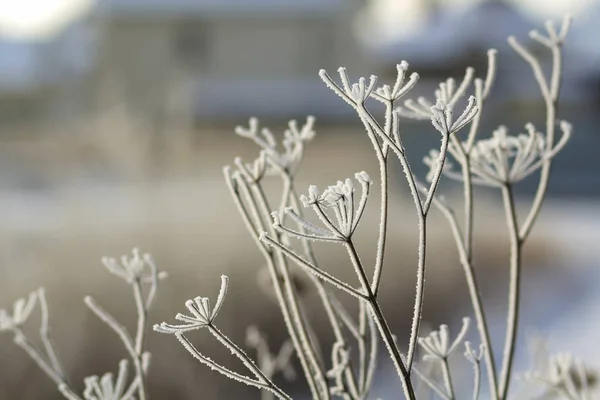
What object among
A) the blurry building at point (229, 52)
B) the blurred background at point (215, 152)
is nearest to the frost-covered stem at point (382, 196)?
the blurred background at point (215, 152)

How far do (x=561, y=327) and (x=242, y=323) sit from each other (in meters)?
0.87

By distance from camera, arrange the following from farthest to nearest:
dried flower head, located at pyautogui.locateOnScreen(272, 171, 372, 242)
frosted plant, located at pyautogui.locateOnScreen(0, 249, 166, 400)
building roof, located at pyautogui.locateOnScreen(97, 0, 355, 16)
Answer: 1. building roof, located at pyautogui.locateOnScreen(97, 0, 355, 16)
2. frosted plant, located at pyautogui.locateOnScreen(0, 249, 166, 400)
3. dried flower head, located at pyautogui.locateOnScreen(272, 171, 372, 242)

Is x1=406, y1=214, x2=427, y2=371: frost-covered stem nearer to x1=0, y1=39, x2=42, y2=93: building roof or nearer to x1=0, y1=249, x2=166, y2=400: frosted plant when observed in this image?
x1=0, y1=249, x2=166, y2=400: frosted plant

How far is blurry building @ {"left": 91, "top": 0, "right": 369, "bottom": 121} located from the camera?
1197cm

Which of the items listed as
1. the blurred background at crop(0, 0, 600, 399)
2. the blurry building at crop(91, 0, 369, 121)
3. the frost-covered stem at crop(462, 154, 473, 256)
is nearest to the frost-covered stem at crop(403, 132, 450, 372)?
the frost-covered stem at crop(462, 154, 473, 256)

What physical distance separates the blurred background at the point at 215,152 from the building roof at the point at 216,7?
28 mm

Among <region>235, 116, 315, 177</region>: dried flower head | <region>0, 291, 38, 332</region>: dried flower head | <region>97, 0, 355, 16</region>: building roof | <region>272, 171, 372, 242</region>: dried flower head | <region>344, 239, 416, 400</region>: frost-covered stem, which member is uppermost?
<region>97, 0, 355, 16</region>: building roof

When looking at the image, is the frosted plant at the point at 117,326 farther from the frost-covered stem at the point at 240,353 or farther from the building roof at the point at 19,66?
the building roof at the point at 19,66

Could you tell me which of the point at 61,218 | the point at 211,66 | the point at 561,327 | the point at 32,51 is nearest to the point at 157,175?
the point at 61,218

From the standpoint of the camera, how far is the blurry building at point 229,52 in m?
12.0

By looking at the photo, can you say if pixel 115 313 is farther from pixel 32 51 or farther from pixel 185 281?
pixel 32 51

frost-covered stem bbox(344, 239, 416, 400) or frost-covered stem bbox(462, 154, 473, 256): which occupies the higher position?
frost-covered stem bbox(462, 154, 473, 256)

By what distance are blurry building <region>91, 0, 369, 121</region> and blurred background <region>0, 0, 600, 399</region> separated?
0.03 meters

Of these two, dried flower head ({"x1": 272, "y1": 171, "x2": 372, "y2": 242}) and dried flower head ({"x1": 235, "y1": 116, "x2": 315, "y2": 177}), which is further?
dried flower head ({"x1": 235, "y1": 116, "x2": 315, "y2": 177})
